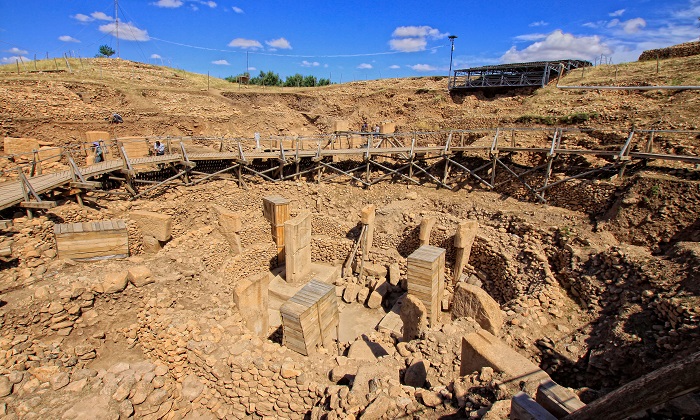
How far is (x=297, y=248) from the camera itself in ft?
34.1

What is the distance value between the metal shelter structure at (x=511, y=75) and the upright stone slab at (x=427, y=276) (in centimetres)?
1838

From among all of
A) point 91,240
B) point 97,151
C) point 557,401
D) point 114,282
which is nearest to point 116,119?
point 97,151

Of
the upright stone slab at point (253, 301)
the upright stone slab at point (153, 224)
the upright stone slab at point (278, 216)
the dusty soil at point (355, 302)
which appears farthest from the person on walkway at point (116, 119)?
the upright stone slab at point (253, 301)

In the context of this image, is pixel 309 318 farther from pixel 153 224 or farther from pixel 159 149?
pixel 159 149

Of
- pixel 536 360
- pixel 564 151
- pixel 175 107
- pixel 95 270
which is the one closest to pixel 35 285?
pixel 95 270

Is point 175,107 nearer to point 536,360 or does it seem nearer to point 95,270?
point 95,270

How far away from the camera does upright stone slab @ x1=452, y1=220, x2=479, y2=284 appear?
988 centimetres

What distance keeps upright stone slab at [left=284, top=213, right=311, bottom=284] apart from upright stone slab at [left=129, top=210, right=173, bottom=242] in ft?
10.6

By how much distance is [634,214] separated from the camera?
9125mm

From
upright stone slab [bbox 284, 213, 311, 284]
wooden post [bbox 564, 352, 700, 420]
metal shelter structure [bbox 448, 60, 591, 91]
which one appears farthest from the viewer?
metal shelter structure [bbox 448, 60, 591, 91]

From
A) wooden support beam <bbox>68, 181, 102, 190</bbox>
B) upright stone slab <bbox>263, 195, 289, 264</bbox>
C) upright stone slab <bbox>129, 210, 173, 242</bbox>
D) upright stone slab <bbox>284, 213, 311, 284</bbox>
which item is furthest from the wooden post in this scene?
wooden support beam <bbox>68, 181, 102, 190</bbox>

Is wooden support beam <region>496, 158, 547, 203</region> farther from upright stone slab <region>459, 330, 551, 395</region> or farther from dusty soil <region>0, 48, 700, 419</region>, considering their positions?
upright stone slab <region>459, 330, 551, 395</region>

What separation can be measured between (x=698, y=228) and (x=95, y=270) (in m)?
13.7

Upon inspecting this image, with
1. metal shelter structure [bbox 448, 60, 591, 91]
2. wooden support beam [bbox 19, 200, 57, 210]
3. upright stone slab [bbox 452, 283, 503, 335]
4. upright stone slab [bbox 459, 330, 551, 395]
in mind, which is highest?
metal shelter structure [bbox 448, 60, 591, 91]
